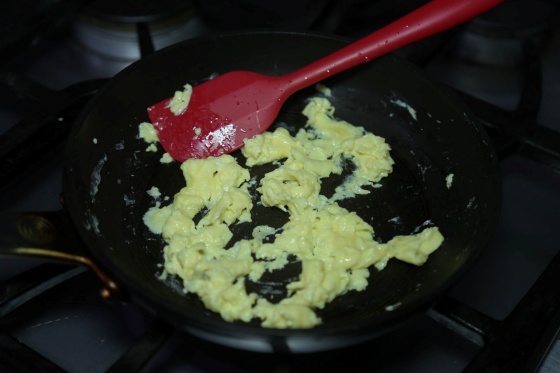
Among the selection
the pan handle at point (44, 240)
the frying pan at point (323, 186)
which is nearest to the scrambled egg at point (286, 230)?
the frying pan at point (323, 186)

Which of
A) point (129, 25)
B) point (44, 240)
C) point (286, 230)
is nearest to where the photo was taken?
point (44, 240)

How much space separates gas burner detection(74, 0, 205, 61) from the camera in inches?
52.6

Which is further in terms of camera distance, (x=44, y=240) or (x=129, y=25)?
(x=129, y=25)

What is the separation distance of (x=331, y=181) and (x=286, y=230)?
16cm

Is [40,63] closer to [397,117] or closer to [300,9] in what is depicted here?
[300,9]

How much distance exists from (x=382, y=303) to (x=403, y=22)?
20.1 inches

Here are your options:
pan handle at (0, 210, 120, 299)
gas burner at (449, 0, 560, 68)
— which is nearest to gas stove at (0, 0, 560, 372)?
gas burner at (449, 0, 560, 68)

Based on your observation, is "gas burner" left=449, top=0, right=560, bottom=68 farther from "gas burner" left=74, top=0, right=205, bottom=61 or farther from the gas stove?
"gas burner" left=74, top=0, right=205, bottom=61

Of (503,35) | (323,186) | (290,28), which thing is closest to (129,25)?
(290,28)

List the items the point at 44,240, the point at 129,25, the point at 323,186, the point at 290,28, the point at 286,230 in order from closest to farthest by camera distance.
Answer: the point at 44,240 → the point at 286,230 → the point at 323,186 → the point at 290,28 → the point at 129,25

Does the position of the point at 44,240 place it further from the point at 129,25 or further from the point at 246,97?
the point at 129,25

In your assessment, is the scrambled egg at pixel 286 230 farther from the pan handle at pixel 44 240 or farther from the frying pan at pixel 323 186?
the pan handle at pixel 44 240

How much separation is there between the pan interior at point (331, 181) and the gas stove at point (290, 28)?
0.07 m

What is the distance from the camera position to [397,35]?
112cm
